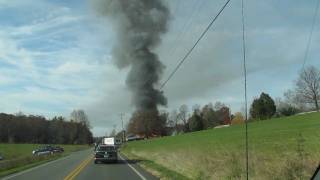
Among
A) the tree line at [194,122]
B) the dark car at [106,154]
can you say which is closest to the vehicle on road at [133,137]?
the tree line at [194,122]

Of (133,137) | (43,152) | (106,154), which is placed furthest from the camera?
(133,137)

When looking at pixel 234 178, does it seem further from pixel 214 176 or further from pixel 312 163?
pixel 312 163

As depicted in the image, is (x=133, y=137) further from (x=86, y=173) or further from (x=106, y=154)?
(x=86, y=173)

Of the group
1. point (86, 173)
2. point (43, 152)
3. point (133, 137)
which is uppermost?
point (86, 173)

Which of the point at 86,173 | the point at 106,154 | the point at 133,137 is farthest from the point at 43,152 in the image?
the point at 86,173

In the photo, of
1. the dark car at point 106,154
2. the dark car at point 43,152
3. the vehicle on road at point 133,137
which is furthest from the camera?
the vehicle on road at point 133,137

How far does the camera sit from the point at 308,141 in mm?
21812

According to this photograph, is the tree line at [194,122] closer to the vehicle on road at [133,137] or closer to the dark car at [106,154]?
the vehicle on road at [133,137]

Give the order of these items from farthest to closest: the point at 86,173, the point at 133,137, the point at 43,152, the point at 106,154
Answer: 1. the point at 133,137
2. the point at 43,152
3. the point at 106,154
4. the point at 86,173

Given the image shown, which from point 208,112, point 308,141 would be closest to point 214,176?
point 308,141

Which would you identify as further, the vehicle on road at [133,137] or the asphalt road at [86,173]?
the vehicle on road at [133,137]

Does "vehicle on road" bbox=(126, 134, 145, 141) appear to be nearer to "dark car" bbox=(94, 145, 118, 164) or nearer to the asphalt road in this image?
"dark car" bbox=(94, 145, 118, 164)

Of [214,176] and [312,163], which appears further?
[214,176]

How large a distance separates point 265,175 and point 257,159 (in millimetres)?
3567
